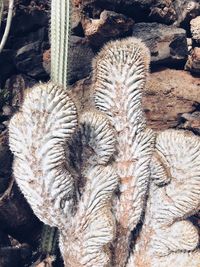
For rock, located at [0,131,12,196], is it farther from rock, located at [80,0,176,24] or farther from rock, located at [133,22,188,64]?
rock, located at [133,22,188,64]

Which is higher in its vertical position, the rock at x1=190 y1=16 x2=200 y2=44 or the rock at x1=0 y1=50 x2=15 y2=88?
the rock at x1=190 y1=16 x2=200 y2=44

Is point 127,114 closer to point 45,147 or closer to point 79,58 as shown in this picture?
point 45,147

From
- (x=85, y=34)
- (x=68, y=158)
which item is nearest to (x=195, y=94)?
(x=85, y=34)

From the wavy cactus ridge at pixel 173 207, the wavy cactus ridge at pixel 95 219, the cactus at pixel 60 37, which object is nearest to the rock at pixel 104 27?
the cactus at pixel 60 37

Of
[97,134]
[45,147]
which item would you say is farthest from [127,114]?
[45,147]

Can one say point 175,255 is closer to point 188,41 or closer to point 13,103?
point 13,103

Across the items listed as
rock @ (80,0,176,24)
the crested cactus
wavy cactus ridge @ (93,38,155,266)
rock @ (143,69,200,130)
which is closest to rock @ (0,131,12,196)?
the crested cactus
